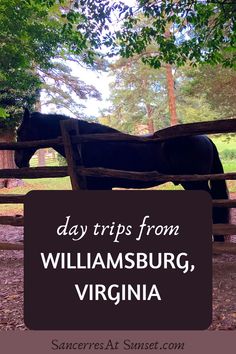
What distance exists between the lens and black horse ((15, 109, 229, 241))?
3.79m

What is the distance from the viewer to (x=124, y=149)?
3.97 metres

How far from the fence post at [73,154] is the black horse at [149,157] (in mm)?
119

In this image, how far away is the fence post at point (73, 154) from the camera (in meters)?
3.81

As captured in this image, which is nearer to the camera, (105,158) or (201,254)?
(201,254)

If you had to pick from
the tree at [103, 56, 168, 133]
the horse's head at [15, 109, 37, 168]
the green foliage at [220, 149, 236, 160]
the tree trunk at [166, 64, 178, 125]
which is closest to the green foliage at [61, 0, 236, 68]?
the horse's head at [15, 109, 37, 168]

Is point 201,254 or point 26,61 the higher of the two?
point 26,61

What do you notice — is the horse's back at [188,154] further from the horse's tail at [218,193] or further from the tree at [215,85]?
the tree at [215,85]

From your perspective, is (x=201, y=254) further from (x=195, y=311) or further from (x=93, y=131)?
(x=93, y=131)

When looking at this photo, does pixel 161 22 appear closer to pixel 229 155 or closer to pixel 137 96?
pixel 137 96

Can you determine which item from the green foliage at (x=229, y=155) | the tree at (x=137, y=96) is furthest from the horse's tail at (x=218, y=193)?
the green foliage at (x=229, y=155)

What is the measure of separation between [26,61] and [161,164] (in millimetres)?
4706

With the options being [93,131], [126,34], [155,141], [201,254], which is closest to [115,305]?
[201,254]

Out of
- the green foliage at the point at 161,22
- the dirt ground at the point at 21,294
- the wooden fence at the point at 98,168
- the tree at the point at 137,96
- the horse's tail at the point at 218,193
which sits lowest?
the dirt ground at the point at 21,294
